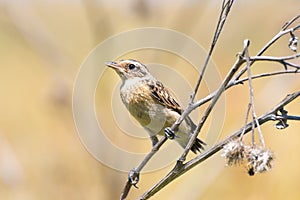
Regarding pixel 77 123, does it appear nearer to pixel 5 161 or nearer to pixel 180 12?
pixel 5 161

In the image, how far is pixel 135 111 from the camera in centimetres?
315

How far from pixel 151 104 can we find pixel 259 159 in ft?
5.17

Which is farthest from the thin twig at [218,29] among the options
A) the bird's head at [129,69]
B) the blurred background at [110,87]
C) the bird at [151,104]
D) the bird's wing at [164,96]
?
the bird's head at [129,69]

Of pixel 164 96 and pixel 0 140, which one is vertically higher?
pixel 0 140

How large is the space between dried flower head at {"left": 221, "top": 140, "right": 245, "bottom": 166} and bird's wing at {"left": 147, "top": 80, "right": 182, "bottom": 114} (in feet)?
4.80

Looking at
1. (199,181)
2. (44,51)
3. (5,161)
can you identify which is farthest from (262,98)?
(5,161)

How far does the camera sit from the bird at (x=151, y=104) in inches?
122

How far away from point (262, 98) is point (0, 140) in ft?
4.82

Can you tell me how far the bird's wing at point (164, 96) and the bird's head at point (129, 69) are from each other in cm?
11

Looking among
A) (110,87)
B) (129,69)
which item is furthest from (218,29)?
(110,87)

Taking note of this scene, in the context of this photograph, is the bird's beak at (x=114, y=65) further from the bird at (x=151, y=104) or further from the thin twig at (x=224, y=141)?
the thin twig at (x=224, y=141)

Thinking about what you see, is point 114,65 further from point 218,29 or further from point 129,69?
point 218,29

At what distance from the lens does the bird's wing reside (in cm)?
324

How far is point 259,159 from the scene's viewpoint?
1666mm
